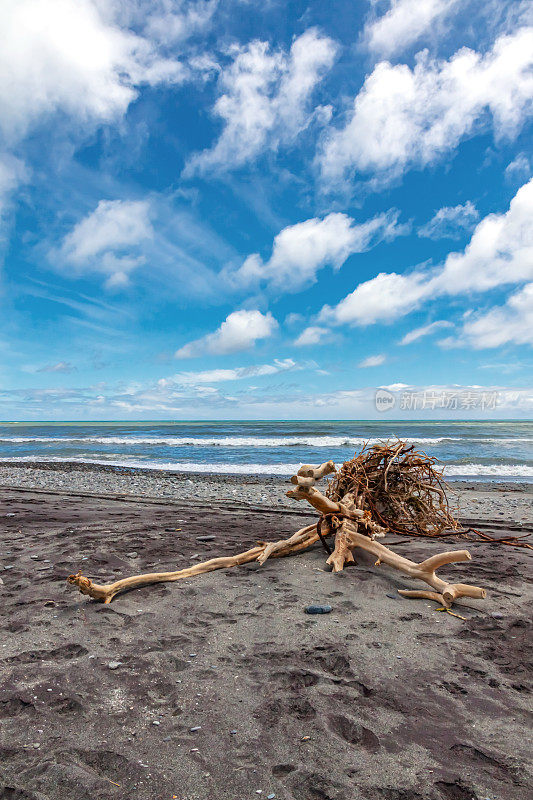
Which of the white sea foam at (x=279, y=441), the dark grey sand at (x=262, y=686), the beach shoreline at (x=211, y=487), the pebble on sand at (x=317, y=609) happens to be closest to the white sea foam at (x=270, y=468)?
the beach shoreline at (x=211, y=487)

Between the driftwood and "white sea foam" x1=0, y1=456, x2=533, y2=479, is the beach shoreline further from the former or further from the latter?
the driftwood

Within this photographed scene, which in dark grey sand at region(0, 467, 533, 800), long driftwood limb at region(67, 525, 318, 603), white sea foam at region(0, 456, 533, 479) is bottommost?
white sea foam at region(0, 456, 533, 479)

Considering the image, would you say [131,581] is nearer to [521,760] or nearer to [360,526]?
[360,526]

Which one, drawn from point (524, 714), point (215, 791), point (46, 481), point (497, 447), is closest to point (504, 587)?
point (524, 714)

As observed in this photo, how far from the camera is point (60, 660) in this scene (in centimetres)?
292

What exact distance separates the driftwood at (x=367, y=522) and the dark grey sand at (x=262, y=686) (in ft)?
0.50

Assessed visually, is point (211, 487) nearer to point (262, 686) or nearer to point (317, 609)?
point (317, 609)

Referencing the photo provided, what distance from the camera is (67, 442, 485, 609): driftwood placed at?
3.86 meters

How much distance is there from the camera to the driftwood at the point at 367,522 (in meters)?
3.86

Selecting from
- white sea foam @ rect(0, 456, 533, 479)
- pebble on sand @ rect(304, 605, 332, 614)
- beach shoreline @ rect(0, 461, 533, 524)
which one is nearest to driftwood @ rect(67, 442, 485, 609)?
pebble on sand @ rect(304, 605, 332, 614)

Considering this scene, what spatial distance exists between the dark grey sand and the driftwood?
0.15 meters

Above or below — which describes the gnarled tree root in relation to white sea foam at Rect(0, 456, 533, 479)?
above

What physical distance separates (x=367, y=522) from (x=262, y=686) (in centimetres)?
250

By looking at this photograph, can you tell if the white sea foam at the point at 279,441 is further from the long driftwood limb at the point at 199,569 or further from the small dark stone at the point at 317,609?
the small dark stone at the point at 317,609
